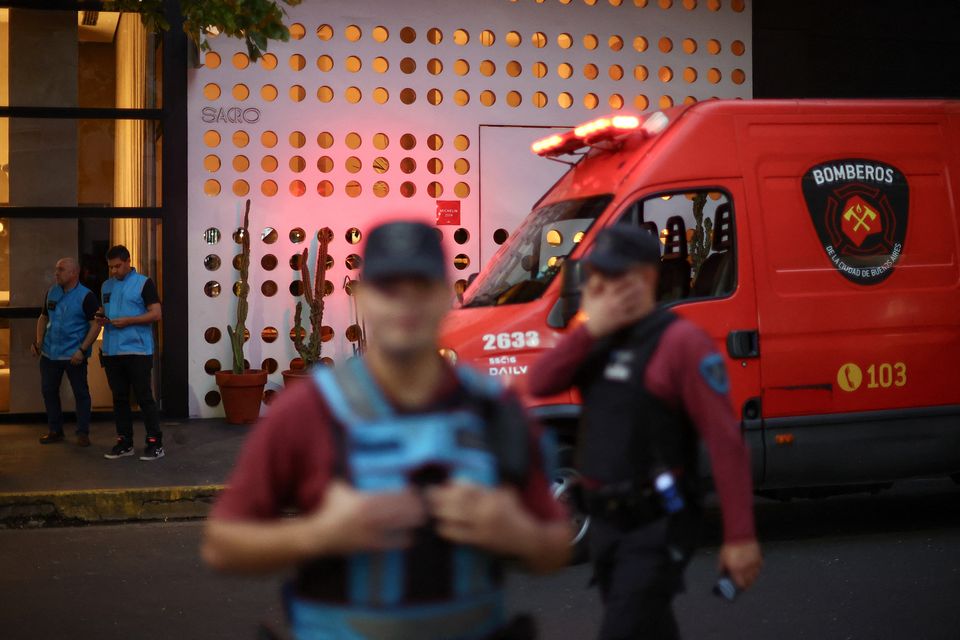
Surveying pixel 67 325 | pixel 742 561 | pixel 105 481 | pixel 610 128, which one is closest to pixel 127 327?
pixel 67 325

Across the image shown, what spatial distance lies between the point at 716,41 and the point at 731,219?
6.89 metres

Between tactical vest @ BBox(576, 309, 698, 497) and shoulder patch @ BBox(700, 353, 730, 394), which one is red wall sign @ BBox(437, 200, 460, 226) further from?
shoulder patch @ BBox(700, 353, 730, 394)

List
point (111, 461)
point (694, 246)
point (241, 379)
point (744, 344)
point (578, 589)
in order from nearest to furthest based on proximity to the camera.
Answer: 1. point (578, 589)
2. point (744, 344)
3. point (694, 246)
4. point (111, 461)
5. point (241, 379)

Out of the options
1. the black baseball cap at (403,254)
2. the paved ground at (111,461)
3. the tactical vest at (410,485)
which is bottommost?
the paved ground at (111,461)

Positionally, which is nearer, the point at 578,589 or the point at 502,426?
the point at 502,426

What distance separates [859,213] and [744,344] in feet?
3.81

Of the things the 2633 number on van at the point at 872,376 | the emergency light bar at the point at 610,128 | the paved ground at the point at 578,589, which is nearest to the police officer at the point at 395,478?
the paved ground at the point at 578,589

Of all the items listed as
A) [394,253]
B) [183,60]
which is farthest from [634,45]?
[394,253]

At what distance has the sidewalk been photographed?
8898 millimetres

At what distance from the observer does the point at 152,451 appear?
33.8ft

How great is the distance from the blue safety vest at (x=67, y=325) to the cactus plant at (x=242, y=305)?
162 cm

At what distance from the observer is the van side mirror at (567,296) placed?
21.0 ft

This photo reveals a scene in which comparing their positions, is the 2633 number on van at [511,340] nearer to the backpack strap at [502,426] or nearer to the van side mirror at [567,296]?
the van side mirror at [567,296]

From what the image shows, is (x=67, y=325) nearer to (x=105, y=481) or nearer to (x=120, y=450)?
(x=120, y=450)
